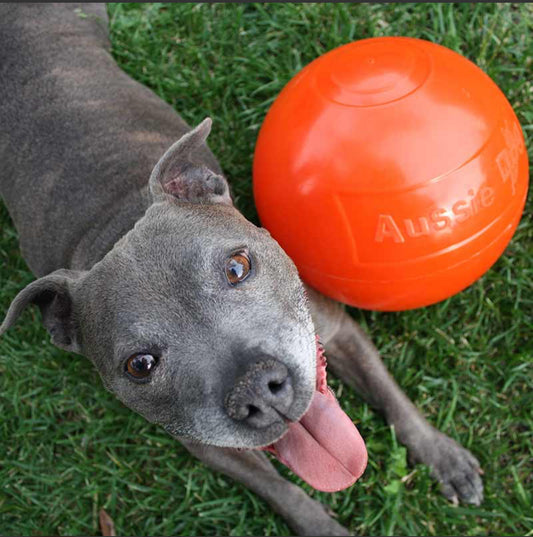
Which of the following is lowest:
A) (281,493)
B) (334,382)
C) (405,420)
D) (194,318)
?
(281,493)

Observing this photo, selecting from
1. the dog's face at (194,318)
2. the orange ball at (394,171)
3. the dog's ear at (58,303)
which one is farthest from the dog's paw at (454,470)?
the dog's ear at (58,303)

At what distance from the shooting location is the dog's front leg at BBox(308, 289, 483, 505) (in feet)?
16.1

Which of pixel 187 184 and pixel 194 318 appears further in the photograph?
pixel 187 184

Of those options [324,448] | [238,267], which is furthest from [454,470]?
[238,267]

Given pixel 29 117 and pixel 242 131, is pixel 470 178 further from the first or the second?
pixel 29 117

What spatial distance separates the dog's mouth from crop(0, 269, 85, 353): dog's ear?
1407 millimetres

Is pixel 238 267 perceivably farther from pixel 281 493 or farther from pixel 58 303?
pixel 281 493

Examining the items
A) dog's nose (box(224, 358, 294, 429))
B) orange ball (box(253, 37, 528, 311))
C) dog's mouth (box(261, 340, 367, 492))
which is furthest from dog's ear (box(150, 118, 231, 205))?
dog's nose (box(224, 358, 294, 429))

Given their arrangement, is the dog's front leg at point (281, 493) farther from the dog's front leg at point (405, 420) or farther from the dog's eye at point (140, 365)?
the dog's eye at point (140, 365)

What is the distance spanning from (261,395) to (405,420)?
2.17 metres

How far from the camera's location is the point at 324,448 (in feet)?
12.6

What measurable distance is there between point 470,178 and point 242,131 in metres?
2.80

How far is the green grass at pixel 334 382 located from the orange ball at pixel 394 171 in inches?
43.8

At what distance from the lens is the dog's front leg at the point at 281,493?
480 cm
